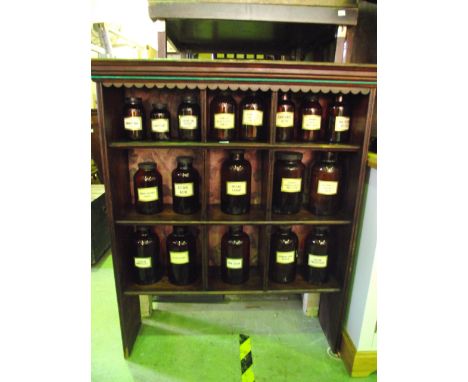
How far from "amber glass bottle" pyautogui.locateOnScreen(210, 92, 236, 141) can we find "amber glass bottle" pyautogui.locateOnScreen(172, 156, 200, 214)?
20 centimetres

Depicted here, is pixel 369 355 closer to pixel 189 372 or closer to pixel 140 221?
pixel 189 372

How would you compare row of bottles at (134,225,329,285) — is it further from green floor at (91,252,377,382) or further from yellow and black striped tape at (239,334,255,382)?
green floor at (91,252,377,382)

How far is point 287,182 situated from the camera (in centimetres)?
131

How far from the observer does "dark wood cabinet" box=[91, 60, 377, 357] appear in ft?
3.60

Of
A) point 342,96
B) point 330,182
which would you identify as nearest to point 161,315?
point 330,182

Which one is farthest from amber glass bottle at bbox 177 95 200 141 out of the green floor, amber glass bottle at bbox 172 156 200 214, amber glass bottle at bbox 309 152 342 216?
the green floor

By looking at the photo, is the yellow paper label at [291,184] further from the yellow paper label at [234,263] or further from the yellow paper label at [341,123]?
the yellow paper label at [234,263]

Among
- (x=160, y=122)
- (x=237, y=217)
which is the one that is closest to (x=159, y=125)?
(x=160, y=122)

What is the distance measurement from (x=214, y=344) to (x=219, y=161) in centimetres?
101

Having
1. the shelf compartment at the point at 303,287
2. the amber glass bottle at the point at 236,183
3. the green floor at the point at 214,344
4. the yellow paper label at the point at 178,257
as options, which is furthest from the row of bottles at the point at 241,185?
the green floor at the point at 214,344

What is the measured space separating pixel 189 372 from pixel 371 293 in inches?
37.6

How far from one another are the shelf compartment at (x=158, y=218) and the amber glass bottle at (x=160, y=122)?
364 millimetres

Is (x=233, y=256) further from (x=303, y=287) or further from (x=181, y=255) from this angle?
(x=303, y=287)

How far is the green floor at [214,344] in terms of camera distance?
136cm
